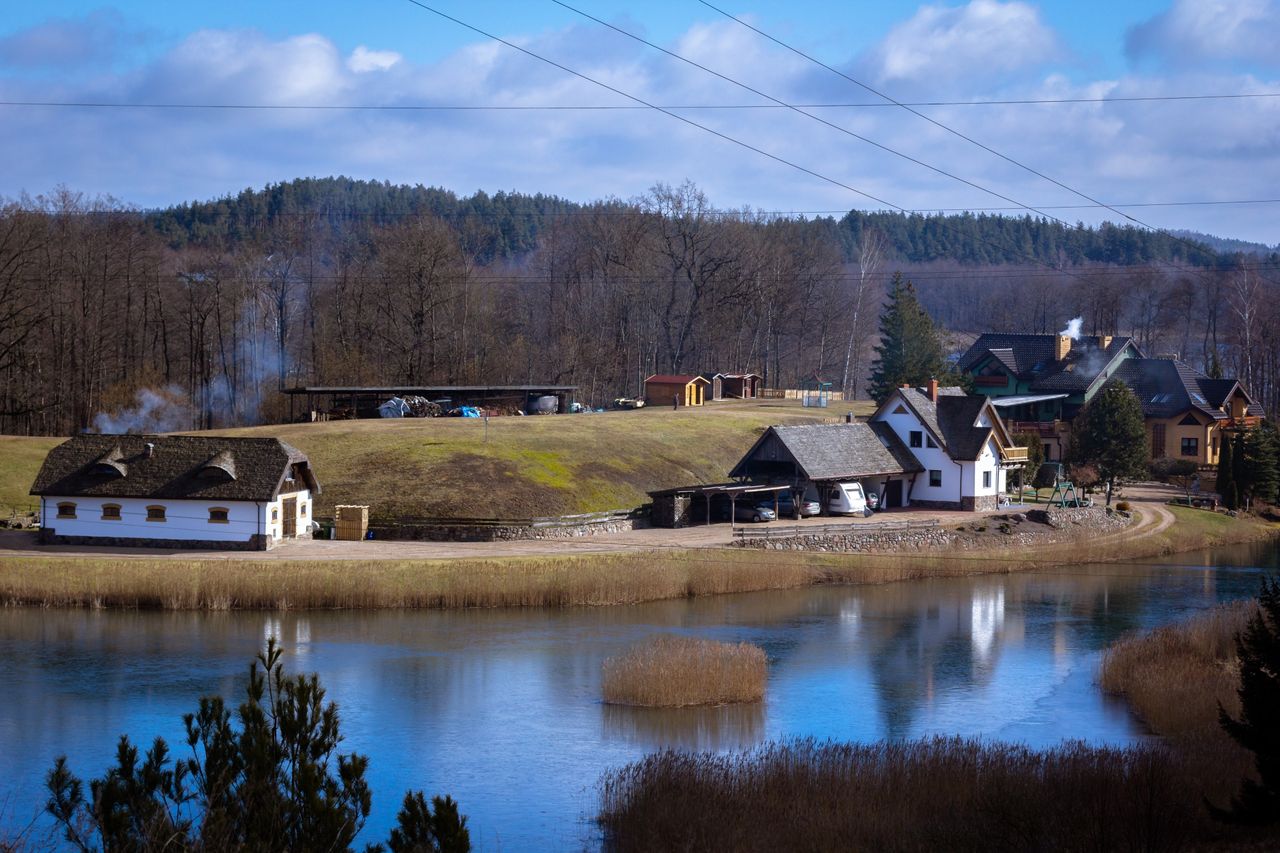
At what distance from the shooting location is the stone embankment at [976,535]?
2215 inches

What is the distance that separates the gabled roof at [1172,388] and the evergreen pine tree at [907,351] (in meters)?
12.5

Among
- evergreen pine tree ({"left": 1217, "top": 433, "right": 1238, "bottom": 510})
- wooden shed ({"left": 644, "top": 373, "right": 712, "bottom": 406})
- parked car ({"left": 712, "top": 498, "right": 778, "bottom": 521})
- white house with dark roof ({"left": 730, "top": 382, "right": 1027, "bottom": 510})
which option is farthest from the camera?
wooden shed ({"left": 644, "top": 373, "right": 712, "bottom": 406})

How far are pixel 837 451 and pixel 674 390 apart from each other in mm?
32309

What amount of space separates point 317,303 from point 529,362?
1804 cm

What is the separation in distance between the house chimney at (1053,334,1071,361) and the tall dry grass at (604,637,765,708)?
62.7 meters

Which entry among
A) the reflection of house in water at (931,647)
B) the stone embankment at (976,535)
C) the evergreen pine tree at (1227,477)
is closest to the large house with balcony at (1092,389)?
the evergreen pine tree at (1227,477)

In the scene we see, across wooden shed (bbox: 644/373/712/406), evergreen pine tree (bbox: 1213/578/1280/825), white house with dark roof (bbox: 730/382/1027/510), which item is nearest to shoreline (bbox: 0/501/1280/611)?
white house with dark roof (bbox: 730/382/1027/510)

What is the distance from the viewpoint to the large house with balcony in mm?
85188

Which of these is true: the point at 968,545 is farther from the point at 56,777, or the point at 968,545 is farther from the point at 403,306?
the point at 403,306

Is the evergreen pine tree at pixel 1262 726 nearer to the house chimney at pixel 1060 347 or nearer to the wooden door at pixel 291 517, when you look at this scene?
the wooden door at pixel 291 517

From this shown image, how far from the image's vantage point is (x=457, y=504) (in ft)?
190

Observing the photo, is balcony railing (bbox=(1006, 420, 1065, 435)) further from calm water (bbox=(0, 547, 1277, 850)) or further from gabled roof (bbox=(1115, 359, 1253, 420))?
calm water (bbox=(0, 547, 1277, 850))

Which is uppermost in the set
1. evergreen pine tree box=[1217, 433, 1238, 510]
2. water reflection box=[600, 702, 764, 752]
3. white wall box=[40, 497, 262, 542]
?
evergreen pine tree box=[1217, 433, 1238, 510]

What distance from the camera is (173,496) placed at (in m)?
50.8
